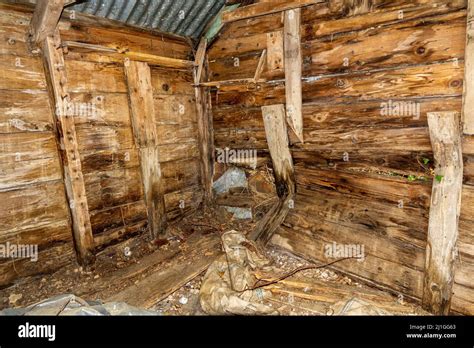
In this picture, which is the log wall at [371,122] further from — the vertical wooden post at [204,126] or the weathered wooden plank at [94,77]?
the weathered wooden plank at [94,77]

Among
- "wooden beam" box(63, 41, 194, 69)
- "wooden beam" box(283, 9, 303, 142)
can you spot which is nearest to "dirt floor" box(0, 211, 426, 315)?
"wooden beam" box(283, 9, 303, 142)

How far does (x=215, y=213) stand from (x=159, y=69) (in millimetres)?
2871

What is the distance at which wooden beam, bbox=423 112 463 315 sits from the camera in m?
3.07

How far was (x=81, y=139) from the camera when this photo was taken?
402 centimetres

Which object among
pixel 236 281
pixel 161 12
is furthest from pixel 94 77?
pixel 236 281

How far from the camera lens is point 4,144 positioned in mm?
3389

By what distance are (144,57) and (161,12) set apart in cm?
71

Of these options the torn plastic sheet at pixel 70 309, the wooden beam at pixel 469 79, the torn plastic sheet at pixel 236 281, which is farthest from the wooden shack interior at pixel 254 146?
the torn plastic sheet at pixel 70 309

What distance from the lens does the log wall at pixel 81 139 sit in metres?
3.46

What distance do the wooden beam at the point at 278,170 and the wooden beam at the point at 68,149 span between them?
8.07 feet
